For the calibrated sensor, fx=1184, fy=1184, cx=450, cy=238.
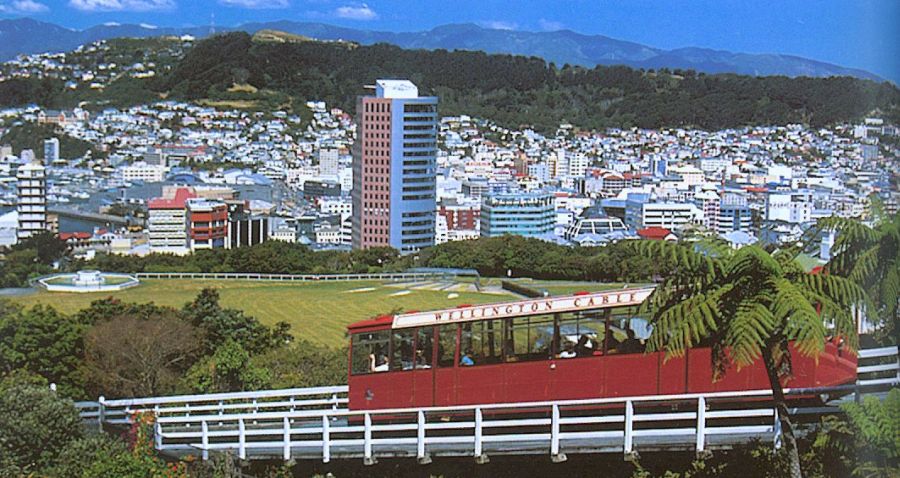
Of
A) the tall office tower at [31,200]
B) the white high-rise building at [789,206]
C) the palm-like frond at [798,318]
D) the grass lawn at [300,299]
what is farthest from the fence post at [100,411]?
the white high-rise building at [789,206]

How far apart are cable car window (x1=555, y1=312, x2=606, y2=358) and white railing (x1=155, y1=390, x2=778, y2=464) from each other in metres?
0.16

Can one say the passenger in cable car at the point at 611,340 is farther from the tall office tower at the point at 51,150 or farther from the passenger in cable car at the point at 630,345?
the tall office tower at the point at 51,150

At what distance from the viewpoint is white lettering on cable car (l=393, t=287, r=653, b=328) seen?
3326 mm

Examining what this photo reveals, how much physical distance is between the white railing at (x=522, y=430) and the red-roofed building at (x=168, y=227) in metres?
6.53

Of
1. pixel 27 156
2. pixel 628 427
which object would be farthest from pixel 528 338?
pixel 27 156

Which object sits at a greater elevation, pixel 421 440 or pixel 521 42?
pixel 521 42

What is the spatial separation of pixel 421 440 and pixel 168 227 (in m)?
8.94

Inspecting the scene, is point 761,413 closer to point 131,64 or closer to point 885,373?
point 885,373

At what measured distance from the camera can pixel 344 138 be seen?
81.9 feet

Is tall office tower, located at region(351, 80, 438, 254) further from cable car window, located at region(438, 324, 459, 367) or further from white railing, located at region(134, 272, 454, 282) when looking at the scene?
cable car window, located at region(438, 324, 459, 367)

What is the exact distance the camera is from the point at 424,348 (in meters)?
3.55

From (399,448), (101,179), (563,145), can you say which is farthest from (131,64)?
(399,448)

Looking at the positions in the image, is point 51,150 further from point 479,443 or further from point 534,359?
point 479,443

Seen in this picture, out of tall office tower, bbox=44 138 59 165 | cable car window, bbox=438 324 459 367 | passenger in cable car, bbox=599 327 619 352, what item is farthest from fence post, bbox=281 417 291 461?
tall office tower, bbox=44 138 59 165
